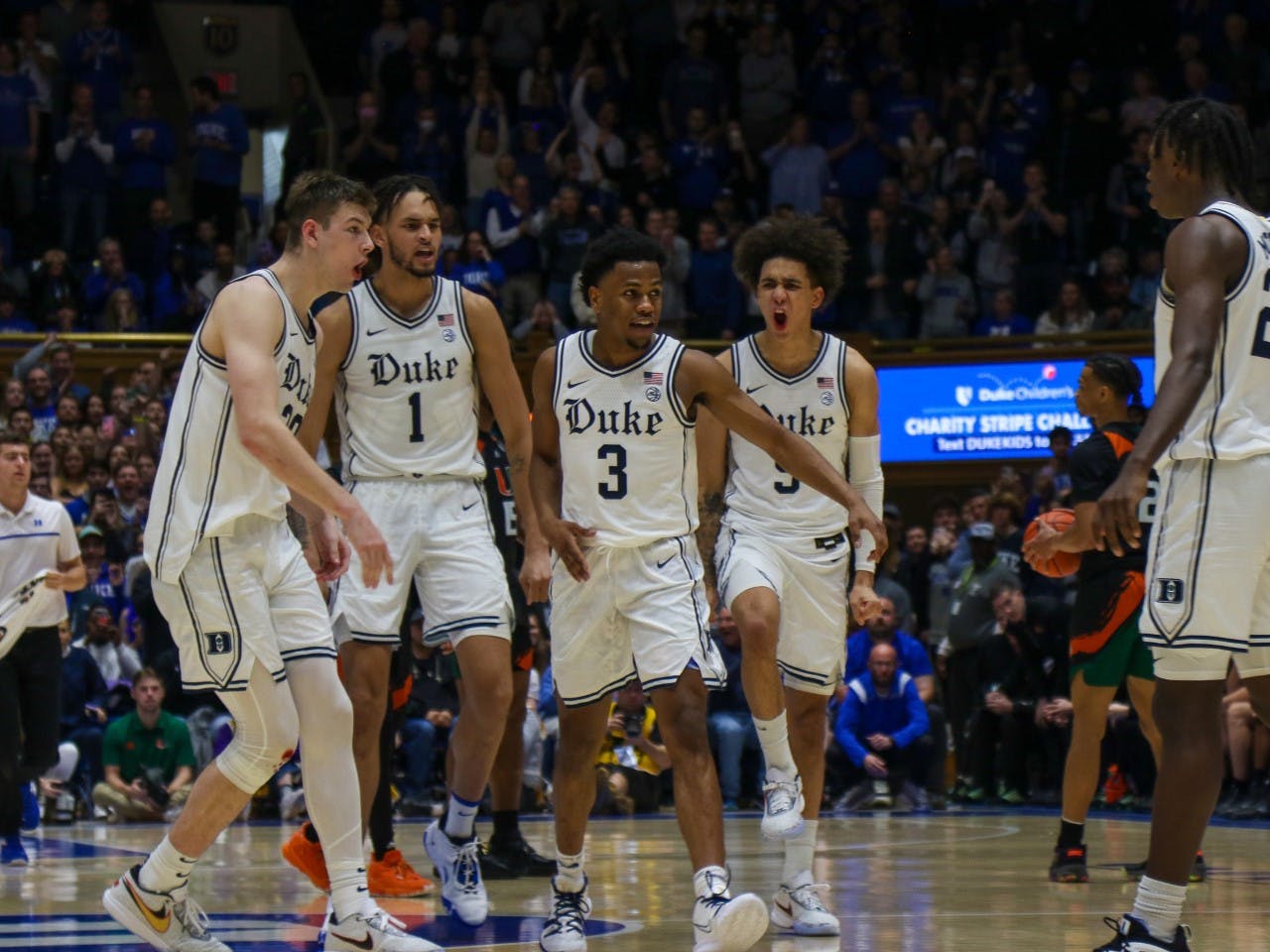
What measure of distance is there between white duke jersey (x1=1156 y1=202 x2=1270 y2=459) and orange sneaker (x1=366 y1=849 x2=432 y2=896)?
12.8 ft

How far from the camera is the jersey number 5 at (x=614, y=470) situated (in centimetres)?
646

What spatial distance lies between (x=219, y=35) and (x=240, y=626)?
19206 millimetres

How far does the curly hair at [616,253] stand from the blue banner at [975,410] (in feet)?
39.2

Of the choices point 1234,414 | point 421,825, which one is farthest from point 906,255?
point 1234,414

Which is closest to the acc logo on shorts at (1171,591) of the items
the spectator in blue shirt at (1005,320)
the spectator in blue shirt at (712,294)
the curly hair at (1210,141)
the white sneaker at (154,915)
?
the curly hair at (1210,141)

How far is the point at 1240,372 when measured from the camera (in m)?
5.32

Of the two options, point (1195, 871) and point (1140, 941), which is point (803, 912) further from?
point (1195, 871)

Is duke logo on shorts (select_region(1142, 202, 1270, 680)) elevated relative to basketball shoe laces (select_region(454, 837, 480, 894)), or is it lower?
elevated

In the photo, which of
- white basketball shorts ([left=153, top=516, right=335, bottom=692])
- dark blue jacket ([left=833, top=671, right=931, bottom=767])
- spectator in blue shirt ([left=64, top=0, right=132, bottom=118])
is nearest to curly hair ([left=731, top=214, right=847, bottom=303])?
white basketball shorts ([left=153, top=516, right=335, bottom=692])

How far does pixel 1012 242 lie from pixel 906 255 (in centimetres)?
105

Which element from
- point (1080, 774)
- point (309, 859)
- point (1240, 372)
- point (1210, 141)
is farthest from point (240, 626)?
point (1080, 774)

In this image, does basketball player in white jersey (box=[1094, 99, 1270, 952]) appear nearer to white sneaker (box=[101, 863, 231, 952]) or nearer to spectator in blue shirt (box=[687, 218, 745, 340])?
white sneaker (box=[101, 863, 231, 952])

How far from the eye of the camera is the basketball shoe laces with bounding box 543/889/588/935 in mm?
6039

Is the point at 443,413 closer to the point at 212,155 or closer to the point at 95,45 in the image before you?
the point at 212,155
